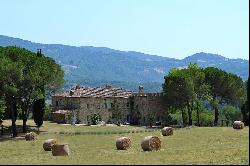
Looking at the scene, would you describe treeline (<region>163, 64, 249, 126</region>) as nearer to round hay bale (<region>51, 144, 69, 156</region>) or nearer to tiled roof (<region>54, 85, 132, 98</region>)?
tiled roof (<region>54, 85, 132, 98</region>)

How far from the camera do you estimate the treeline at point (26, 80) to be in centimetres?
7219

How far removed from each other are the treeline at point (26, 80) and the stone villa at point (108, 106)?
2331 centimetres

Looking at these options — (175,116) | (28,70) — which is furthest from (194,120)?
(28,70)

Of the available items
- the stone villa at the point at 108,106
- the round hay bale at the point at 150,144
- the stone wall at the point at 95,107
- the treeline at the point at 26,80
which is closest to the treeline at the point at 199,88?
the stone villa at the point at 108,106

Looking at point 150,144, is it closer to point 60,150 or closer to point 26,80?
point 60,150

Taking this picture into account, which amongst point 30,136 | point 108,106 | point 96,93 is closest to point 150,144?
point 30,136

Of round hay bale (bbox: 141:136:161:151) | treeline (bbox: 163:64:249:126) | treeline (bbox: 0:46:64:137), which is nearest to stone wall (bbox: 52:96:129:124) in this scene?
treeline (bbox: 163:64:249:126)

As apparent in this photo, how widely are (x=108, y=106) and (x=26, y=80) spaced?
40.2 m

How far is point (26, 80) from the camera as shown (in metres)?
73.9

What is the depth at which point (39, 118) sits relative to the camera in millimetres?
80938

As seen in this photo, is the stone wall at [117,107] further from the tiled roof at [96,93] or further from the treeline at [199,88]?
the treeline at [199,88]

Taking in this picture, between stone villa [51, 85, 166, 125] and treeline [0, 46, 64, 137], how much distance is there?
23315 millimetres

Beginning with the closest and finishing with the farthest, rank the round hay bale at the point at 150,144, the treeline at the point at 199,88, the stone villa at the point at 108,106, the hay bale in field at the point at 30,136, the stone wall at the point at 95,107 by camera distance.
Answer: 1. the round hay bale at the point at 150,144
2. the hay bale in field at the point at 30,136
3. the treeline at the point at 199,88
4. the stone wall at the point at 95,107
5. the stone villa at the point at 108,106

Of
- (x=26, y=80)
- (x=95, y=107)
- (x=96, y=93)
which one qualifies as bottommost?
(x=95, y=107)
